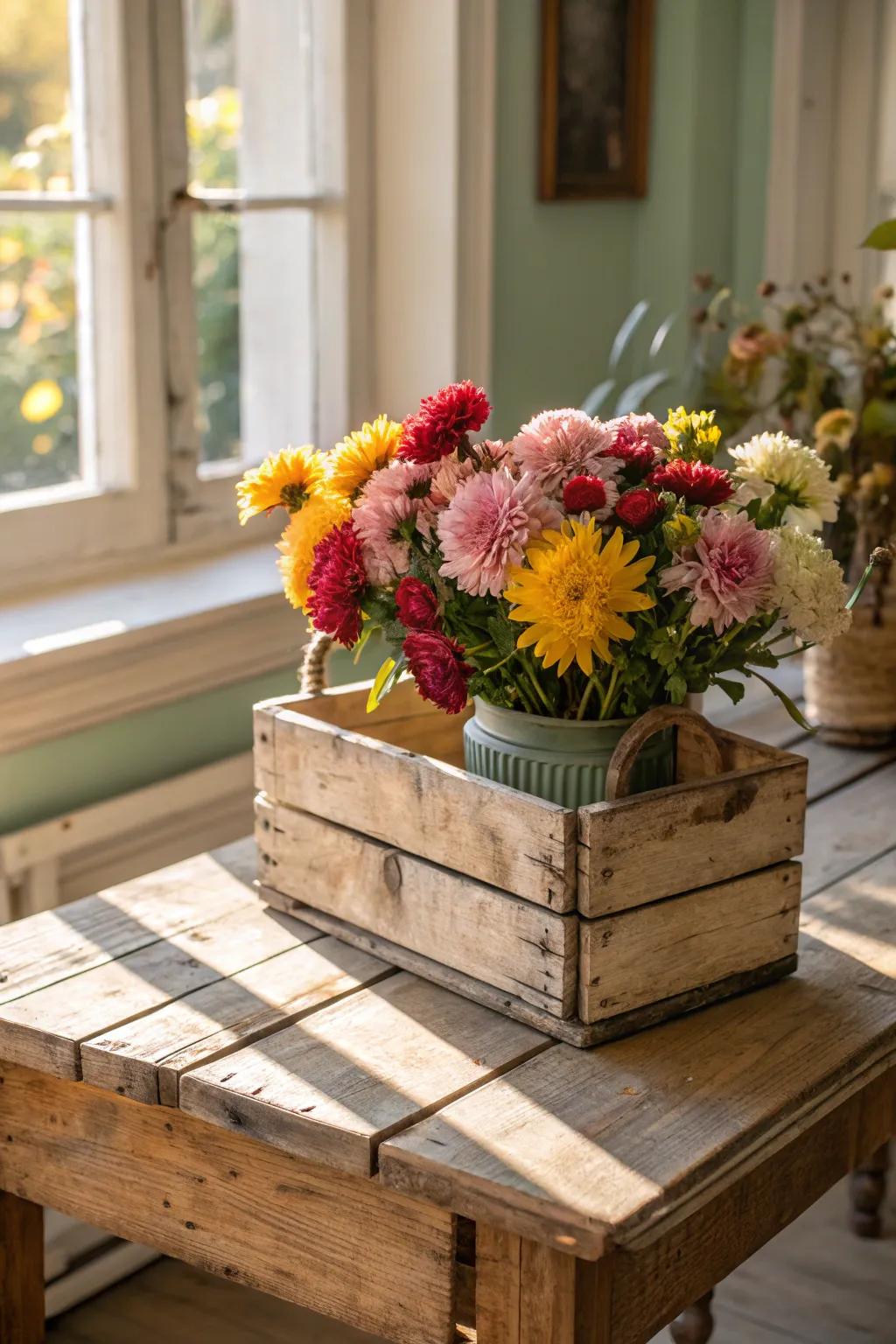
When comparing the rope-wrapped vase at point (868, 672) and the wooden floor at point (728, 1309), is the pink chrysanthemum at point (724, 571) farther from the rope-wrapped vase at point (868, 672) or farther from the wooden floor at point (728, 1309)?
the wooden floor at point (728, 1309)

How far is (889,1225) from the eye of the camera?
7.77 ft

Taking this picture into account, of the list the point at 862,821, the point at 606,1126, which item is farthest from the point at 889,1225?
the point at 606,1126

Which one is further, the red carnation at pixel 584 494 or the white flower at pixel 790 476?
the white flower at pixel 790 476

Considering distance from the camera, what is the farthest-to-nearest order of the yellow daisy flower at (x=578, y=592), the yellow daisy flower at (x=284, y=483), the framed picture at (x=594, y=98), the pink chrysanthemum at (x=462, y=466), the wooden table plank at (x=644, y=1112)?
the framed picture at (x=594, y=98) < the yellow daisy flower at (x=284, y=483) < the pink chrysanthemum at (x=462, y=466) < the yellow daisy flower at (x=578, y=592) < the wooden table plank at (x=644, y=1112)

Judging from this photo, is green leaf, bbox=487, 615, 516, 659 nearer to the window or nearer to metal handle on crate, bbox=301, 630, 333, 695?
metal handle on crate, bbox=301, 630, 333, 695

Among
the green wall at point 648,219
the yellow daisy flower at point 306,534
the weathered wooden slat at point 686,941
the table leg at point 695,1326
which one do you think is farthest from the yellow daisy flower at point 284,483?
the green wall at point 648,219

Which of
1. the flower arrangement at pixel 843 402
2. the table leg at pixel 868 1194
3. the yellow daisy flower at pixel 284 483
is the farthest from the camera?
the table leg at pixel 868 1194

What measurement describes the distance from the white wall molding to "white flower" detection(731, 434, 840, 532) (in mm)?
944

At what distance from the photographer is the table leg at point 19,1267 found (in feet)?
5.12

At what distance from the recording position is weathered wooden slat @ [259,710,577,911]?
1.30 meters

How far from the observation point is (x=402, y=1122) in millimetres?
1207

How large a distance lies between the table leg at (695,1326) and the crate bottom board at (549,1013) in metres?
0.67

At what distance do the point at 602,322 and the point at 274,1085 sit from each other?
189cm

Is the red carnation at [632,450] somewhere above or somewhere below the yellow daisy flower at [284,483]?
above
